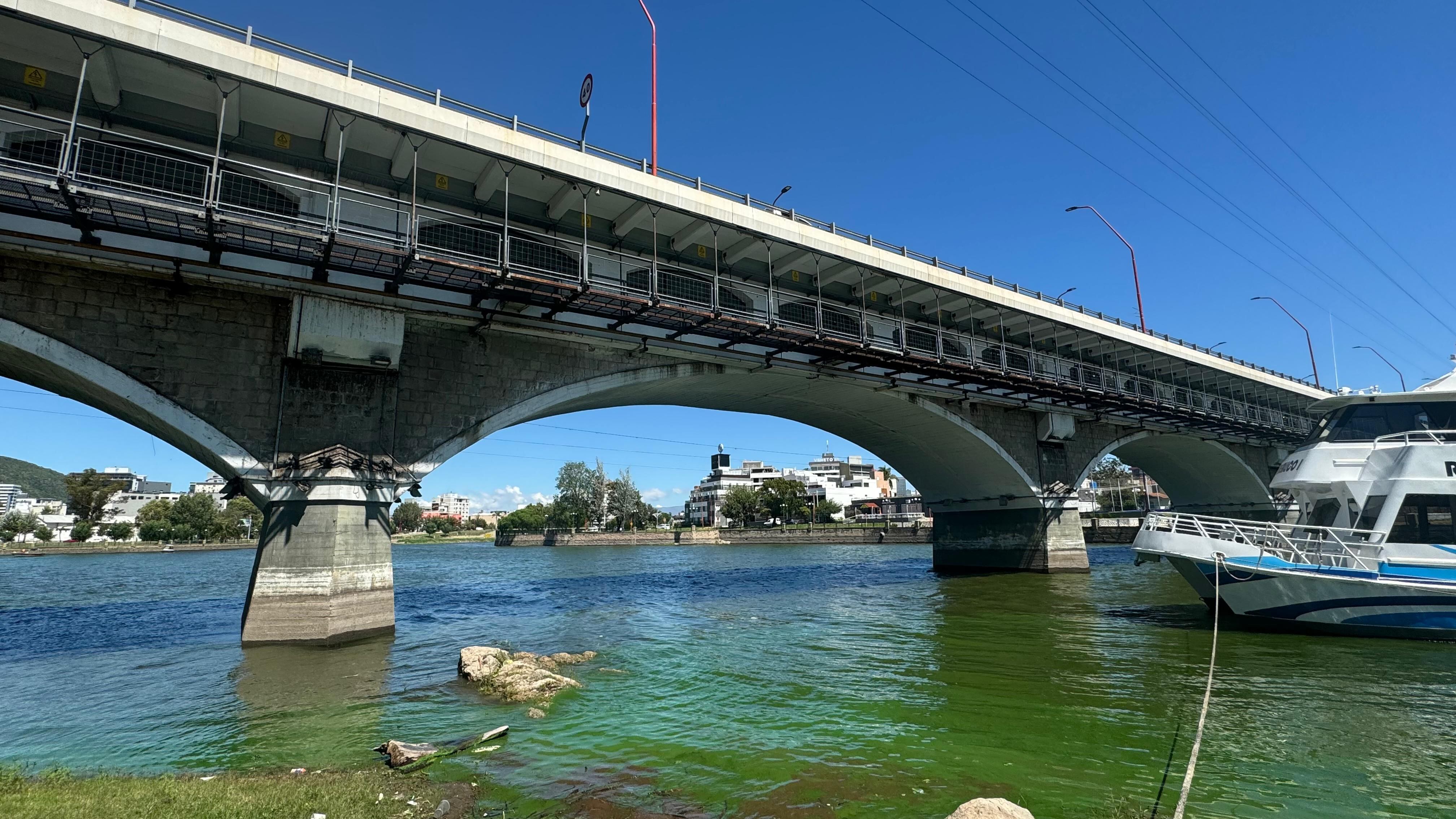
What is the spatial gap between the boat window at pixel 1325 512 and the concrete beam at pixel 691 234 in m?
18.0

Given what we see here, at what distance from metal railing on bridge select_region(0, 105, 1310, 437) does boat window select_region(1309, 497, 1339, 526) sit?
1069 cm

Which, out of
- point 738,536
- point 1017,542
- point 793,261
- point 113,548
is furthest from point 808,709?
point 113,548

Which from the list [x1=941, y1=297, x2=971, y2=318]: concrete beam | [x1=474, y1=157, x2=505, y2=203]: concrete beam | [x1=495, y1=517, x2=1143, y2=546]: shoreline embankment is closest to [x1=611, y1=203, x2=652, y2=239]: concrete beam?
[x1=474, y1=157, x2=505, y2=203]: concrete beam

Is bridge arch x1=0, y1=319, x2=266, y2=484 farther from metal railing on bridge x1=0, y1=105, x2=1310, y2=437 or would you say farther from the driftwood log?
the driftwood log

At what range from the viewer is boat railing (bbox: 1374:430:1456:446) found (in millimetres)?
15375

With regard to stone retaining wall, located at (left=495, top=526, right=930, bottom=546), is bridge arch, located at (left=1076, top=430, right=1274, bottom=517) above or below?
above

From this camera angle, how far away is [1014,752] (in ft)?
25.1

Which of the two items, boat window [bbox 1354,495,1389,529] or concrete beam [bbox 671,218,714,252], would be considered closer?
boat window [bbox 1354,495,1389,529]

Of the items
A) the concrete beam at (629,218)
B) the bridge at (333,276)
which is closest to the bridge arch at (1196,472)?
the bridge at (333,276)

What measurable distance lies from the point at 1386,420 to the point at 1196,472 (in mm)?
37271

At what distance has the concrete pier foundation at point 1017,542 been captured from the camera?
3278cm

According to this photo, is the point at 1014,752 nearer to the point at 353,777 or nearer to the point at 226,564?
the point at 353,777

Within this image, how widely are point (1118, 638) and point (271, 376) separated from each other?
20514 mm

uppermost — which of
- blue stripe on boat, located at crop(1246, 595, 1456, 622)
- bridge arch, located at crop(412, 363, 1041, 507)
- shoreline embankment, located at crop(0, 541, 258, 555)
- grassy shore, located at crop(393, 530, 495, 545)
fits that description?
bridge arch, located at crop(412, 363, 1041, 507)
